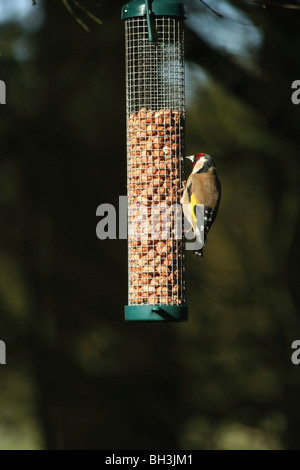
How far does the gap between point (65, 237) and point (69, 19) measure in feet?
7.56

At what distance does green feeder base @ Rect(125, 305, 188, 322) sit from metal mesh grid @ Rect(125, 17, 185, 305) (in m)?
0.19

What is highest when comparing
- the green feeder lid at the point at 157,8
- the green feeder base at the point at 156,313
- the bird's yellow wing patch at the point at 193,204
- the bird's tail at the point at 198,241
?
the green feeder lid at the point at 157,8

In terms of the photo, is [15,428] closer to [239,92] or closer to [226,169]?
[226,169]

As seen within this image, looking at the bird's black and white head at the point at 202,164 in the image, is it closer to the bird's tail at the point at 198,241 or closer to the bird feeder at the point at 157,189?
the bird feeder at the point at 157,189

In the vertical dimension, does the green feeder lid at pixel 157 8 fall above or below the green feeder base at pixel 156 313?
above

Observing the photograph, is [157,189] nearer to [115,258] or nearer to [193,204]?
[193,204]

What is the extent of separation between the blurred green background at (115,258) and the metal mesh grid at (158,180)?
307cm

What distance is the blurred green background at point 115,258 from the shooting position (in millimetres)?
9375

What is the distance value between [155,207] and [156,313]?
2.42 ft

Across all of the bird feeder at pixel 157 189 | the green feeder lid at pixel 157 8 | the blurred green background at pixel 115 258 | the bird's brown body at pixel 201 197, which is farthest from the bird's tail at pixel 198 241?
the blurred green background at pixel 115 258

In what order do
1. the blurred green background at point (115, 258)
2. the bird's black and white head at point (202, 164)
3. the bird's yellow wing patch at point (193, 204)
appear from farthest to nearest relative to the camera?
the blurred green background at point (115, 258), the bird's black and white head at point (202, 164), the bird's yellow wing patch at point (193, 204)

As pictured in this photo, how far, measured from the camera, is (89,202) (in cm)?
950

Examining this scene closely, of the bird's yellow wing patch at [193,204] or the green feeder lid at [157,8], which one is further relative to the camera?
the bird's yellow wing patch at [193,204]

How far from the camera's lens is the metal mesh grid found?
225 inches
